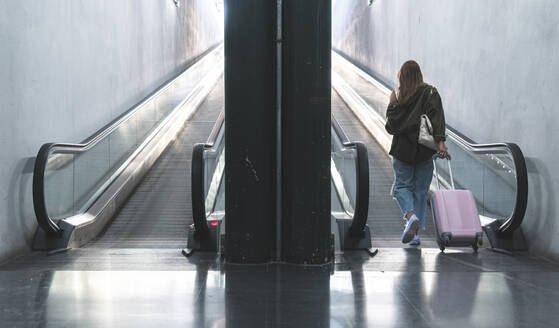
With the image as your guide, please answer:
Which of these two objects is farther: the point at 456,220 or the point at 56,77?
the point at 56,77

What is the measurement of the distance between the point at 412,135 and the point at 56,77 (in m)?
3.93

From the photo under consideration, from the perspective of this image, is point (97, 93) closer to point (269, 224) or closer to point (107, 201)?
point (107, 201)

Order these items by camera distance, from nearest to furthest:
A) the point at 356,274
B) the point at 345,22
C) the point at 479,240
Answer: the point at 356,274 < the point at 479,240 < the point at 345,22

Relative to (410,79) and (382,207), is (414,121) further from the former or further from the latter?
(382,207)

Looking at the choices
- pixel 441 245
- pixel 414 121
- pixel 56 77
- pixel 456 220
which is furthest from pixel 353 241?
pixel 56 77

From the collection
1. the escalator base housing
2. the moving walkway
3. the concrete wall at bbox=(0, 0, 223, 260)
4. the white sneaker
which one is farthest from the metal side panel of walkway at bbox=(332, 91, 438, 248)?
the concrete wall at bbox=(0, 0, 223, 260)

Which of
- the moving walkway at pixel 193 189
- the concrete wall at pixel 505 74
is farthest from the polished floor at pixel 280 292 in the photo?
the concrete wall at pixel 505 74

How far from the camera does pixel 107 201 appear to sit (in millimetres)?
6812

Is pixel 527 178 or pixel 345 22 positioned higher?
pixel 345 22

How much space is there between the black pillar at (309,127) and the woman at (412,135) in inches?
45.4

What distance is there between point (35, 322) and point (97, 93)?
5960 millimetres

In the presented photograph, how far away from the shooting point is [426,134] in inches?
192

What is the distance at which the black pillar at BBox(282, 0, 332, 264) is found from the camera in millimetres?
4055

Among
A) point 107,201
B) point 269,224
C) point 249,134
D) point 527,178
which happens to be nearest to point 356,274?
point 269,224
